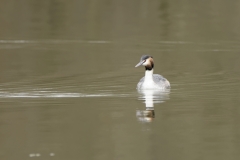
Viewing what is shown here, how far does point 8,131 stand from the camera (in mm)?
12906

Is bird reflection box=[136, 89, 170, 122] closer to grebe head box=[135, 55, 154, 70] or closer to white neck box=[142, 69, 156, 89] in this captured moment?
white neck box=[142, 69, 156, 89]

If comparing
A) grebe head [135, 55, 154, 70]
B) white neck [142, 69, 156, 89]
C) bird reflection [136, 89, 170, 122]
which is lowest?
bird reflection [136, 89, 170, 122]

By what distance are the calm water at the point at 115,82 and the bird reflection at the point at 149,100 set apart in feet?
0.06

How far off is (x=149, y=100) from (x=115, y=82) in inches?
128

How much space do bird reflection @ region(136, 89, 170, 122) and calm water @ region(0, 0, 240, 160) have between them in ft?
0.06

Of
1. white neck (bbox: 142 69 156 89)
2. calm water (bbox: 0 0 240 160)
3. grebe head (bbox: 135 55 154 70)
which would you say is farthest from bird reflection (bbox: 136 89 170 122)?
grebe head (bbox: 135 55 154 70)

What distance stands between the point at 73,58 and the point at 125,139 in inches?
516

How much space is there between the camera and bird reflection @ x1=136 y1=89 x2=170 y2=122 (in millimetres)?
14422

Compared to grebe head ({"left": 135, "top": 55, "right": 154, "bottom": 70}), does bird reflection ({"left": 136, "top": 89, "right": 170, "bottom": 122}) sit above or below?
below

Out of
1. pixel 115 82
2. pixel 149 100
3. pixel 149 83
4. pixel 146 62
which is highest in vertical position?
pixel 146 62

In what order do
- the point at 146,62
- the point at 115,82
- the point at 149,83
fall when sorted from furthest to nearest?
the point at 115,82 < the point at 146,62 < the point at 149,83

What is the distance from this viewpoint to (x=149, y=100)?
1683 cm

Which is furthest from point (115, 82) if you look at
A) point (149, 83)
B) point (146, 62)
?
point (149, 83)

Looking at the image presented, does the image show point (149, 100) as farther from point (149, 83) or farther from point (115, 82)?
point (115, 82)
